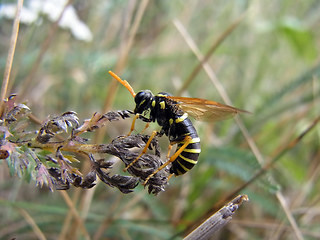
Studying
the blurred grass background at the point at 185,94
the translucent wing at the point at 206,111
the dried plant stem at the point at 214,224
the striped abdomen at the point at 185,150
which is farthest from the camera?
the blurred grass background at the point at 185,94

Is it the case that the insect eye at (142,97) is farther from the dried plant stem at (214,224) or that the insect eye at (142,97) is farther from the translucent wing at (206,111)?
the dried plant stem at (214,224)

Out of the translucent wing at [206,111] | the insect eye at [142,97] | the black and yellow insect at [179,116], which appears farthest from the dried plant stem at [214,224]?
the insect eye at [142,97]

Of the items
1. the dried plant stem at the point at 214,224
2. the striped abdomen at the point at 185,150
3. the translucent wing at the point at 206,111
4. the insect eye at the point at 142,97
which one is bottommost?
the dried plant stem at the point at 214,224

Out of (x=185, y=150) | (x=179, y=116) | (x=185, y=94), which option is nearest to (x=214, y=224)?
(x=185, y=150)

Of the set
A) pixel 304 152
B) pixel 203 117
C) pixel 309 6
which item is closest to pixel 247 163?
pixel 203 117

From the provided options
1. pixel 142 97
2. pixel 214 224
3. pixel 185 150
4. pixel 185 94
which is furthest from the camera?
pixel 185 94

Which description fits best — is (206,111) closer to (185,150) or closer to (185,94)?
(185,150)

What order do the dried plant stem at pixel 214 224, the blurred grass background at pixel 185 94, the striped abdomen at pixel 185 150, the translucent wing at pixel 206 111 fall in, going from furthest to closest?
1. the blurred grass background at pixel 185 94
2. the translucent wing at pixel 206 111
3. the striped abdomen at pixel 185 150
4. the dried plant stem at pixel 214 224

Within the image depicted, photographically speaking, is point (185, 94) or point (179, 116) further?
point (185, 94)

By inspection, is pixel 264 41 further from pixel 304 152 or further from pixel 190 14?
pixel 304 152
